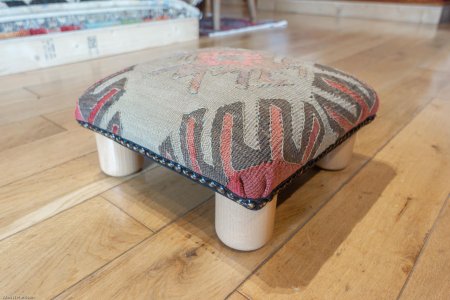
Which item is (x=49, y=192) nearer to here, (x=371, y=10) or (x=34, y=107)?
(x=34, y=107)

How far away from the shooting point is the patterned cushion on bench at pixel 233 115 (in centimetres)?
47

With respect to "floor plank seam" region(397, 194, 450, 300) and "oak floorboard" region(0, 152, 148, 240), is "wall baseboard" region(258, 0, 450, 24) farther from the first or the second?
"oak floorboard" region(0, 152, 148, 240)

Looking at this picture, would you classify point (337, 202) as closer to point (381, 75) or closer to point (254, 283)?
point (254, 283)

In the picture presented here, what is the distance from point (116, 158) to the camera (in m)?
0.71

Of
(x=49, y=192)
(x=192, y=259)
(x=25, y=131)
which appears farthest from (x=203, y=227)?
(x=25, y=131)

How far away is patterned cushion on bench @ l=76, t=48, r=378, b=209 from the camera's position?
0.47 m

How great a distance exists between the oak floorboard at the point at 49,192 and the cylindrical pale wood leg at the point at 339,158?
395mm

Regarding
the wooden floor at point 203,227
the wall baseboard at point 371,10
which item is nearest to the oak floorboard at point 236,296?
the wooden floor at point 203,227

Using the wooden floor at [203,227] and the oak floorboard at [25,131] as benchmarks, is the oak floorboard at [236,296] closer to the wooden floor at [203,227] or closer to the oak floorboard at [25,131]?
the wooden floor at [203,227]

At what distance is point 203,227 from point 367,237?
10.3 inches

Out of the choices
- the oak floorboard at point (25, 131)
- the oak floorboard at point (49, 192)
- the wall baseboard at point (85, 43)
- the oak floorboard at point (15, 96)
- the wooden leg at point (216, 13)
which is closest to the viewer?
the oak floorboard at point (49, 192)

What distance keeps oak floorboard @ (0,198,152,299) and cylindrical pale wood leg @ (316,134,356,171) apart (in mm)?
384

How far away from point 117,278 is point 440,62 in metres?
1.75

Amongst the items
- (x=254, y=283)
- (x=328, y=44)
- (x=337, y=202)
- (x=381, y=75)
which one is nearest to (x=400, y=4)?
(x=328, y=44)
